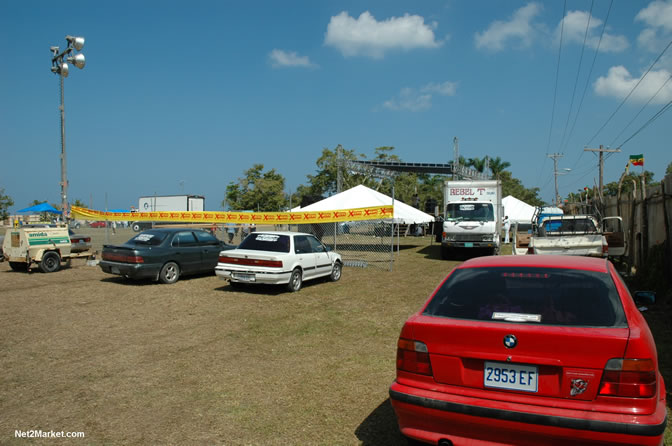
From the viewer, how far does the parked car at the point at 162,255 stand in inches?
449

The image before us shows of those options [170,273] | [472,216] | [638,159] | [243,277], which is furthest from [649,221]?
[638,159]

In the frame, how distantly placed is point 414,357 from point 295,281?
26.7ft

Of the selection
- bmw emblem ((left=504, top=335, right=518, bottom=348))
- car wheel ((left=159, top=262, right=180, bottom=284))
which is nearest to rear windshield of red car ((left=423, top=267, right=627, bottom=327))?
bmw emblem ((left=504, top=335, right=518, bottom=348))

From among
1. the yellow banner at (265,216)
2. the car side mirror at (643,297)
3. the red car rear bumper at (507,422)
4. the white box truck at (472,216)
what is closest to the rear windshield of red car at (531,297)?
the red car rear bumper at (507,422)

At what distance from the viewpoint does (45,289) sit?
1125cm

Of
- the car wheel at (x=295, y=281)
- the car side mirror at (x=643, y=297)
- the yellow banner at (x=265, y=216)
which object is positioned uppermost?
the yellow banner at (x=265, y=216)

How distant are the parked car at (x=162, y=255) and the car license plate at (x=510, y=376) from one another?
1017cm

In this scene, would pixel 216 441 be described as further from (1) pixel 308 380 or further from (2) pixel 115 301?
(2) pixel 115 301

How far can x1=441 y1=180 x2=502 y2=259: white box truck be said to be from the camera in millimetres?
18375

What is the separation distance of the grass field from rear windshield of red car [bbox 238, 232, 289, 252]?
110cm

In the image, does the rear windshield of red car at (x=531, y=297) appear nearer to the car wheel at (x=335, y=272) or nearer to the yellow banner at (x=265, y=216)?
the car wheel at (x=335, y=272)

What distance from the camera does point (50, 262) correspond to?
14.4 meters

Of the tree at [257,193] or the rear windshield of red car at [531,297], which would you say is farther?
the tree at [257,193]

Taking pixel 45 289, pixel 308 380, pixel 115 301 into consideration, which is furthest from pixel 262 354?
pixel 45 289
